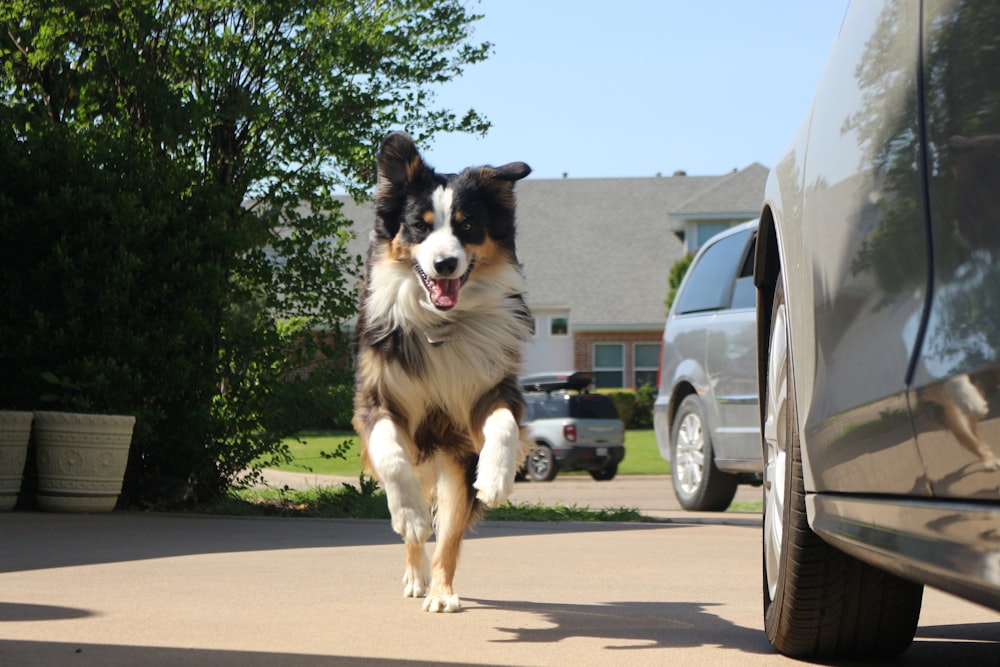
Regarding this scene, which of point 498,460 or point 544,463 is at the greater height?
point 498,460

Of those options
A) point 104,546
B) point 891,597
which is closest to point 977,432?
point 891,597

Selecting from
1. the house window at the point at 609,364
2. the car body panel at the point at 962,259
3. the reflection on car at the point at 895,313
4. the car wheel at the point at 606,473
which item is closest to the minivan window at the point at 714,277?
the reflection on car at the point at 895,313

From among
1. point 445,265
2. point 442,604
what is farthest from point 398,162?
point 442,604

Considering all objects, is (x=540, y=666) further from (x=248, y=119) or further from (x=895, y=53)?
(x=248, y=119)

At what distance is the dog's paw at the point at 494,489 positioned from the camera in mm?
5070

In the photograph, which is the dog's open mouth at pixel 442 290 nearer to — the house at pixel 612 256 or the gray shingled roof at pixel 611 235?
the gray shingled roof at pixel 611 235

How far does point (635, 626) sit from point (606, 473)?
65.0ft

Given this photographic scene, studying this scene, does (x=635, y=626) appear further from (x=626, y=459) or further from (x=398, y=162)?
(x=626, y=459)

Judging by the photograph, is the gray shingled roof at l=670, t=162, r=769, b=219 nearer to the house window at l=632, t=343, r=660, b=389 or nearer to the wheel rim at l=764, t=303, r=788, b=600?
the house window at l=632, t=343, r=660, b=389

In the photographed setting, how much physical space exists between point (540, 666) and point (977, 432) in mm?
2282

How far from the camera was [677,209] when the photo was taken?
155 feet

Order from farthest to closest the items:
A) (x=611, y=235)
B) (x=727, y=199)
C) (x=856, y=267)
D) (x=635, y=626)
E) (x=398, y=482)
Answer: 1. (x=611, y=235)
2. (x=727, y=199)
3. (x=398, y=482)
4. (x=635, y=626)
5. (x=856, y=267)

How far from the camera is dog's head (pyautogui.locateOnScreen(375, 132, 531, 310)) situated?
573 cm

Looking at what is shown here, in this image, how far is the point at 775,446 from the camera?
4.33m
